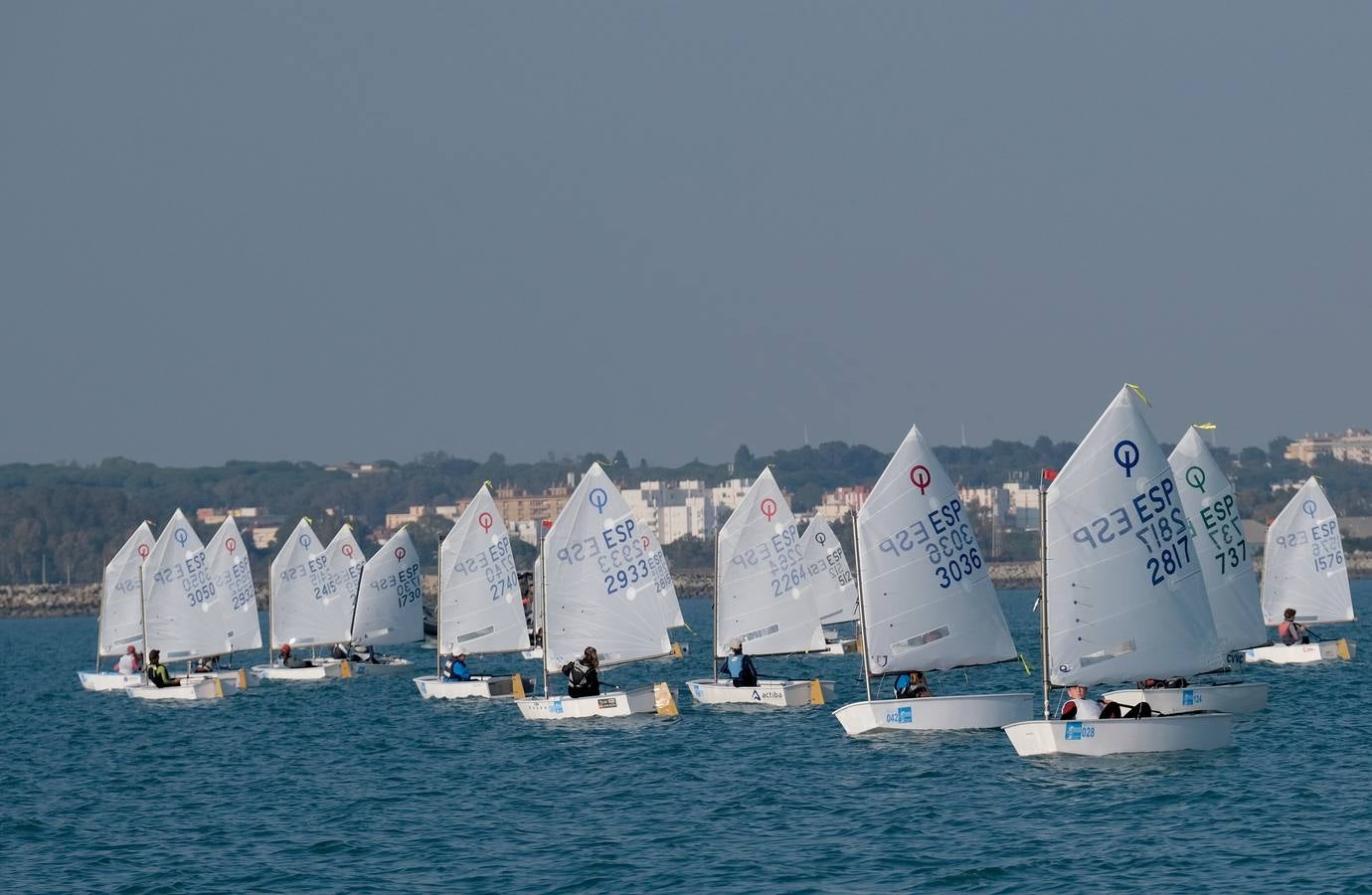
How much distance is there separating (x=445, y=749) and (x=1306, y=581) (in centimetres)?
3351

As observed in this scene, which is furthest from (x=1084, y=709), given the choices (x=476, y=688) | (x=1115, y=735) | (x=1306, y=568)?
(x=1306, y=568)

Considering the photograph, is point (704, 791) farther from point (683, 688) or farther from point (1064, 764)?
point (683, 688)

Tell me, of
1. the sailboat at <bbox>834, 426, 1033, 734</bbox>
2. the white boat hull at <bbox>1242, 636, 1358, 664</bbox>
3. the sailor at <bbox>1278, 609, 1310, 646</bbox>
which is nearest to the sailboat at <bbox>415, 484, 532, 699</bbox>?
the sailboat at <bbox>834, 426, 1033, 734</bbox>

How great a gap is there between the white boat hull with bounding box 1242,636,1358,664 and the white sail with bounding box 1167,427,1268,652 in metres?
9.97

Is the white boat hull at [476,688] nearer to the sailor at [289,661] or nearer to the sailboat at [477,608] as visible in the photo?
the sailboat at [477,608]

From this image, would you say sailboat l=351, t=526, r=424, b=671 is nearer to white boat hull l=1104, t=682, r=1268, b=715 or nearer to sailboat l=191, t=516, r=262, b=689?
sailboat l=191, t=516, r=262, b=689

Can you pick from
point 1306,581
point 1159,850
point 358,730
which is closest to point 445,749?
point 358,730

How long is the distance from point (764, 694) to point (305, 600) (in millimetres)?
27177

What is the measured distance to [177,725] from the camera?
50250mm

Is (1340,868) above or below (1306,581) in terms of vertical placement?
below

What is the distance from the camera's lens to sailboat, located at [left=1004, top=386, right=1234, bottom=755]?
33656 millimetres

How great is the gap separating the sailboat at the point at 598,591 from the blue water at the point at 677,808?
2.04 metres

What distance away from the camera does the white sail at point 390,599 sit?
215 feet

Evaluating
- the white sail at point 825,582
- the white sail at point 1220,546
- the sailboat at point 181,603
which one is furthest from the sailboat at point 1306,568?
the sailboat at point 181,603
